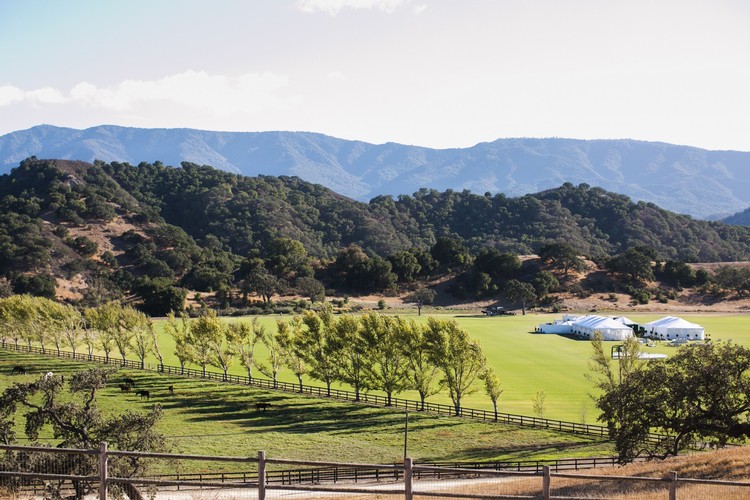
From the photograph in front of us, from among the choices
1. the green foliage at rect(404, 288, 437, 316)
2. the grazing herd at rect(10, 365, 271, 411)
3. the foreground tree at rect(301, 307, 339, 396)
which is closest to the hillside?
the green foliage at rect(404, 288, 437, 316)

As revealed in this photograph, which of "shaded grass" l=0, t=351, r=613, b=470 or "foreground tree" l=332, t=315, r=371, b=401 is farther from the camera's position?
"foreground tree" l=332, t=315, r=371, b=401

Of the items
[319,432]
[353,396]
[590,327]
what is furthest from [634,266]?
[319,432]

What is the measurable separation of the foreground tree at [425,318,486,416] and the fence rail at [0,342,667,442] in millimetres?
2150

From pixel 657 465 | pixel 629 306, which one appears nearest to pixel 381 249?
pixel 629 306

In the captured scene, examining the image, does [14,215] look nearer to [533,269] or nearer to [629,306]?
[533,269]

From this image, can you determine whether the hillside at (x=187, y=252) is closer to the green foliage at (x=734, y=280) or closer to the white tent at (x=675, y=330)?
the green foliage at (x=734, y=280)

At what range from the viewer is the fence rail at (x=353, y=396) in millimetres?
45031

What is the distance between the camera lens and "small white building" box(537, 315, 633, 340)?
90.1 m

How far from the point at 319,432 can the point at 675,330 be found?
64792 millimetres

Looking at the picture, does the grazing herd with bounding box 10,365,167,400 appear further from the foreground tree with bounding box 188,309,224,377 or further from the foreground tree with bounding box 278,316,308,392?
the foreground tree with bounding box 278,316,308,392

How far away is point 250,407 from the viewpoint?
51.8m

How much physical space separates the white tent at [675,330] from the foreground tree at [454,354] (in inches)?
1951

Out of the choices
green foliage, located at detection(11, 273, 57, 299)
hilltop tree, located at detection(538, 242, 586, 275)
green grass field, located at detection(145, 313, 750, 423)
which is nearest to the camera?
green grass field, located at detection(145, 313, 750, 423)

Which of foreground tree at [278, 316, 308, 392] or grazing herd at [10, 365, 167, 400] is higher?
foreground tree at [278, 316, 308, 392]
